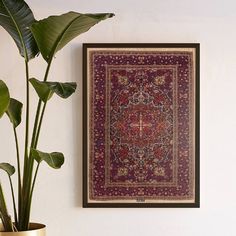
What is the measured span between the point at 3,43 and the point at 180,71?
92cm

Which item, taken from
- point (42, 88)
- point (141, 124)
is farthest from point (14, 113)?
point (141, 124)

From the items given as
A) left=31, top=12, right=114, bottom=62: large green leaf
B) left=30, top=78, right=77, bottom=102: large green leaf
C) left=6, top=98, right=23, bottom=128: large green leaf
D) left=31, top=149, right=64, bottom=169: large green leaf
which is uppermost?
left=31, top=12, right=114, bottom=62: large green leaf

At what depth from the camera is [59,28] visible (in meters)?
2.08

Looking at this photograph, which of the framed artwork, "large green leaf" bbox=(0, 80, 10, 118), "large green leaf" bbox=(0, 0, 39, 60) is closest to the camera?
"large green leaf" bbox=(0, 80, 10, 118)

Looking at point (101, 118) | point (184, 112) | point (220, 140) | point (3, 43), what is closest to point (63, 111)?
point (101, 118)

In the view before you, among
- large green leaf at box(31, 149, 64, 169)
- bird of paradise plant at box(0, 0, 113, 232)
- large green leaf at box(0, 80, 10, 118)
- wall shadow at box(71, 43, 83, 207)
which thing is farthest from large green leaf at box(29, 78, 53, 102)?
wall shadow at box(71, 43, 83, 207)

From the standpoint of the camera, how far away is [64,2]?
99.7 inches

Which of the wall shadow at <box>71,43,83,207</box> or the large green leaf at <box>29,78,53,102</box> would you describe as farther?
the wall shadow at <box>71,43,83,207</box>

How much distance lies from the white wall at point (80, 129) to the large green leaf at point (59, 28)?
1.24ft

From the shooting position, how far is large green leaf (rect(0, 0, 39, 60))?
84.3 inches

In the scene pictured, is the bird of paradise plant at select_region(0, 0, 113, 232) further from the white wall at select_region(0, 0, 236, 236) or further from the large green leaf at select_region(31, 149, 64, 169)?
the white wall at select_region(0, 0, 236, 236)

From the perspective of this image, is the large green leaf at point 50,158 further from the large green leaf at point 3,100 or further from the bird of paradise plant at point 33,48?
the large green leaf at point 3,100

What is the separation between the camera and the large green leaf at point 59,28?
2025 millimetres

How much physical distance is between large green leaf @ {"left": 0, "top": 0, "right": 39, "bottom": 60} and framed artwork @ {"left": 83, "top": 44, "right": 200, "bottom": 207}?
14.2 inches
